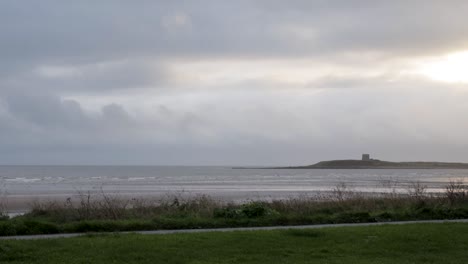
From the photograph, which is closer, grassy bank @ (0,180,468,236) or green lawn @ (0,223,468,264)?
green lawn @ (0,223,468,264)

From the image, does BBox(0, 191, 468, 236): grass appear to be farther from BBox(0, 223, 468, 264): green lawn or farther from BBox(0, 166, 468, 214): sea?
BBox(0, 166, 468, 214): sea

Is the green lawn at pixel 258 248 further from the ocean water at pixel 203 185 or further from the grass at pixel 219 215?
the ocean water at pixel 203 185

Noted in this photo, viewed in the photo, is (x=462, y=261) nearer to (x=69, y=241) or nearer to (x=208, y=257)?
(x=208, y=257)

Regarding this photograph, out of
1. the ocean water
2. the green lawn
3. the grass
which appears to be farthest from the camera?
the ocean water

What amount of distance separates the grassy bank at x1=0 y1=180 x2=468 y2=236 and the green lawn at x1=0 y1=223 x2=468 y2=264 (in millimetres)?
2655

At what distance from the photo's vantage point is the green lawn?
11992 millimetres

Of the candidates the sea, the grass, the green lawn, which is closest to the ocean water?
the sea

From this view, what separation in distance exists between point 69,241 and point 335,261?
5993mm

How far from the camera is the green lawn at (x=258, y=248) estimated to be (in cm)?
1199

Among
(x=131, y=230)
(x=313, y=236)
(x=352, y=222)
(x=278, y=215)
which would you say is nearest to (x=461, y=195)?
(x=352, y=222)

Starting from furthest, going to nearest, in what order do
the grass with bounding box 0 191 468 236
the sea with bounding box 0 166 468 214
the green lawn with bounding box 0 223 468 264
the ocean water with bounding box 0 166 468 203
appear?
the ocean water with bounding box 0 166 468 203, the sea with bounding box 0 166 468 214, the grass with bounding box 0 191 468 236, the green lawn with bounding box 0 223 468 264

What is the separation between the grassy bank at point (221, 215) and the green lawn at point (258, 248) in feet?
8.71

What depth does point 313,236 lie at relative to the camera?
14.6 meters

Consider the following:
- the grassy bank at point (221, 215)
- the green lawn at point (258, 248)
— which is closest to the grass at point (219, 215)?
the grassy bank at point (221, 215)
